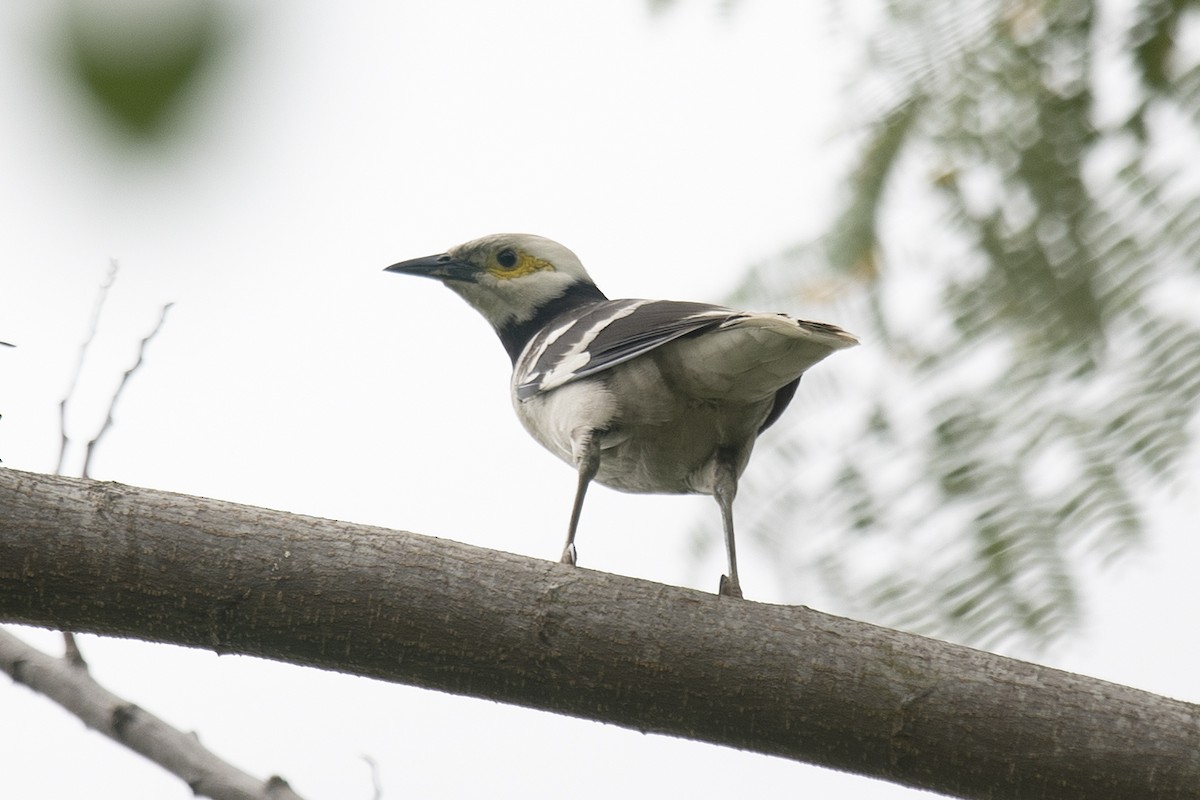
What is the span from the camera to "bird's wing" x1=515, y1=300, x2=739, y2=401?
426cm

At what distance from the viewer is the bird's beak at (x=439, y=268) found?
5.85 meters

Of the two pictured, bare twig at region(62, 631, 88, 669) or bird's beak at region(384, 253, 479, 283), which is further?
bird's beak at region(384, 253, 479, 283)

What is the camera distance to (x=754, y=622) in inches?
123

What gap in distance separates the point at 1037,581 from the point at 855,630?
17.8 inches

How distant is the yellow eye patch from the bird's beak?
3.6 inches

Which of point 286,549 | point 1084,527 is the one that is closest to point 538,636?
point 286,549

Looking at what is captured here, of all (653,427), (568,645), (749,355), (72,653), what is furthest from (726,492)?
(72,653)

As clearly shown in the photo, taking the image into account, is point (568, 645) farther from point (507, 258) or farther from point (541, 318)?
point (507, 258)

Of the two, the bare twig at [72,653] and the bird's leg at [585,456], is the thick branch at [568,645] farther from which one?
the bird's leg at [585,456]

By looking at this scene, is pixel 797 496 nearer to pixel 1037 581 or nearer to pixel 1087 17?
pixel 1037 581

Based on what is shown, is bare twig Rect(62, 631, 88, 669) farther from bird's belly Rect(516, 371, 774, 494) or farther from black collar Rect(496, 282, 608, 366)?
black collar Rect(496, 282, 608, 366)

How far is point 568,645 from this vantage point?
298 centimetres

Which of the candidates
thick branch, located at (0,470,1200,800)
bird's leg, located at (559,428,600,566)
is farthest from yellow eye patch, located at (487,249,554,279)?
thick branch, located at (0,470,1200,800)

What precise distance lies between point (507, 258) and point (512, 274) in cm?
7
